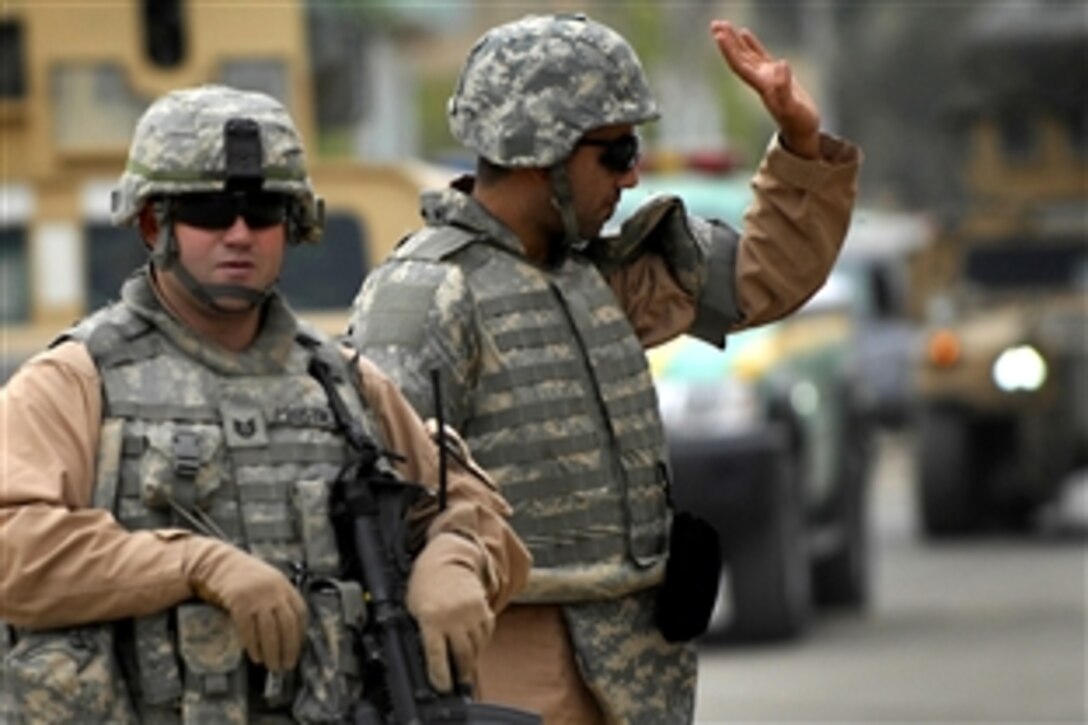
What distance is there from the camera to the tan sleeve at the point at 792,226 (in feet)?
19.0

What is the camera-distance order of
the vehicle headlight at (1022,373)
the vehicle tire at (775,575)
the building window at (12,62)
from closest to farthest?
the building window at (12,62)
the vehicle tire at (775,575)
the vehicle headlight at (1022,373)

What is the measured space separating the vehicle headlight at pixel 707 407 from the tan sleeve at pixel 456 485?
832 centimetres

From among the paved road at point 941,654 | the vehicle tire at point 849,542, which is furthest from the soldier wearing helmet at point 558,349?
the vehicle tire at point 849,542

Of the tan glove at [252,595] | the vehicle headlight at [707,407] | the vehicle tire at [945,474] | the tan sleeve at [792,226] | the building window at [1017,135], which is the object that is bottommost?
the vehicle tire at [945,474]

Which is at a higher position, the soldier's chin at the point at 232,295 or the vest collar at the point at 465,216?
the soldier's chin at the point at 232,295

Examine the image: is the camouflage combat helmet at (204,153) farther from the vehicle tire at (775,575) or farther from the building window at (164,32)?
the vehicle tire at (775,575)

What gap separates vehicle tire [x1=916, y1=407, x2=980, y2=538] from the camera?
18.1 m

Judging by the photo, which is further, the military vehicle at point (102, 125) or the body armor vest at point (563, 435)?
the military vehicle at point (102, 125)

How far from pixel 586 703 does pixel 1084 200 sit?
15607mm

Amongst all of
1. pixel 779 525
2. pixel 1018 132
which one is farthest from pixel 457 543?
pixel 1018 132

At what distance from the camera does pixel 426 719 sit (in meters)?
4.34

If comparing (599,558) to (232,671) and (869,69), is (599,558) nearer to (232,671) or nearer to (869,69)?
(232,671)

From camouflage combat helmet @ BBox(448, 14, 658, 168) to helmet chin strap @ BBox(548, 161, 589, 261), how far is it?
0.03 meters

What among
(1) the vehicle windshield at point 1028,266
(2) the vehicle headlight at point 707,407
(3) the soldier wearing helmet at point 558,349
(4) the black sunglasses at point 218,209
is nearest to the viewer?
(4) the black sunglasses at point 218,209
